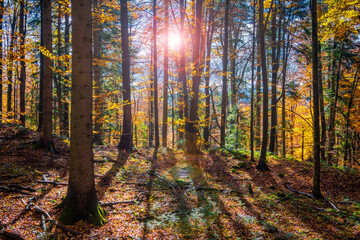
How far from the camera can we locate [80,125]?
4270mm

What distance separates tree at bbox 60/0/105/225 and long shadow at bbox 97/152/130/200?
1557 millimetres

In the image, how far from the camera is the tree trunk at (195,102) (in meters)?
11.4

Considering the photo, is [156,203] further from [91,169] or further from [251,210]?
[251,210]

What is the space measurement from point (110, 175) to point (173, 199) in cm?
277

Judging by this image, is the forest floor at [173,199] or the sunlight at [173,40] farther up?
the sunlight at [173,40]

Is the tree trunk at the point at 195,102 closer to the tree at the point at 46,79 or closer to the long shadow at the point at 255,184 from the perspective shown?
the long shadow at the point at 255,184

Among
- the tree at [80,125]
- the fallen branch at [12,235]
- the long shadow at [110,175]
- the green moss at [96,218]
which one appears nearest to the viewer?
the fallen branch at [12,235]

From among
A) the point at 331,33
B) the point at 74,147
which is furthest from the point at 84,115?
the point at 331,33

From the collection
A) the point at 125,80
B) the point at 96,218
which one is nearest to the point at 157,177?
the point at 96,218

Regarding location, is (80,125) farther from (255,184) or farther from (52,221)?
(255,184)

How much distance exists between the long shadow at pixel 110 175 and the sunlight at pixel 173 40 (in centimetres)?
Result: 800

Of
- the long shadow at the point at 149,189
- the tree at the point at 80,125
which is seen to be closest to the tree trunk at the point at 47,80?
the long shadow at the point at 149,189

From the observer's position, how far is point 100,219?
454 cm

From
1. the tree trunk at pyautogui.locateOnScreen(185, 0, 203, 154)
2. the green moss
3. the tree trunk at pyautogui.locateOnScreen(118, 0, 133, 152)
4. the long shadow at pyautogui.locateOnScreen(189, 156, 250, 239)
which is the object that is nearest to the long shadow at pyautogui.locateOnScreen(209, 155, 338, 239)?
the long shadow at pyautogui.locateOnScreen(189, 156, 250, 239)
